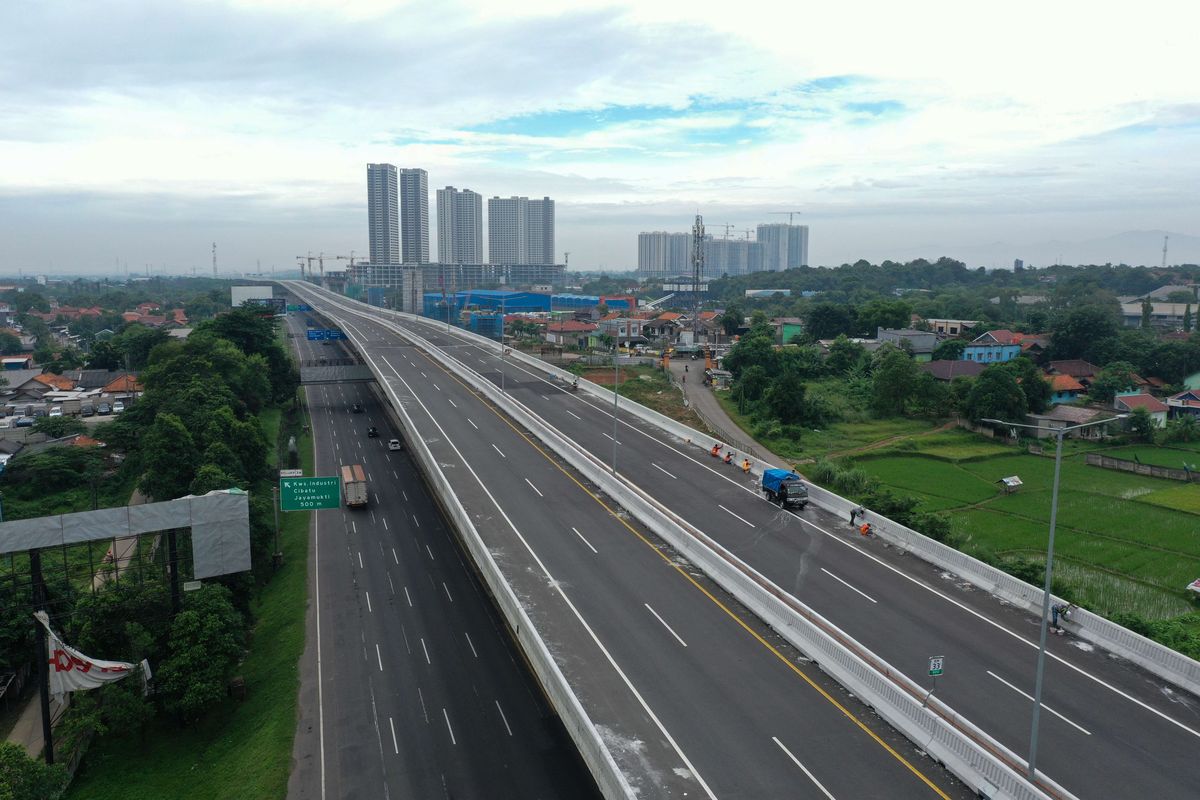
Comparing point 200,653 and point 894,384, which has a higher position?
point 894,384

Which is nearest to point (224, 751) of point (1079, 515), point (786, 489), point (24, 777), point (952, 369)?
point (24, 777)

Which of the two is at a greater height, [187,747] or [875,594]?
[875,594]

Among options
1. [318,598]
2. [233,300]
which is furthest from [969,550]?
[233,300]

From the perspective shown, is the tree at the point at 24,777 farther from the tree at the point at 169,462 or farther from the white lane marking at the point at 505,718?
the tree at the point at 169,462

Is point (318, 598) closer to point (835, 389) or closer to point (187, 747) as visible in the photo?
point (187, 747)

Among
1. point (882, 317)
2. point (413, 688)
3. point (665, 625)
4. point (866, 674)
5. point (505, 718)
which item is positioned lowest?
point (413, 688)

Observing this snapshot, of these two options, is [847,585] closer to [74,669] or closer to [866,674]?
[866,674]
